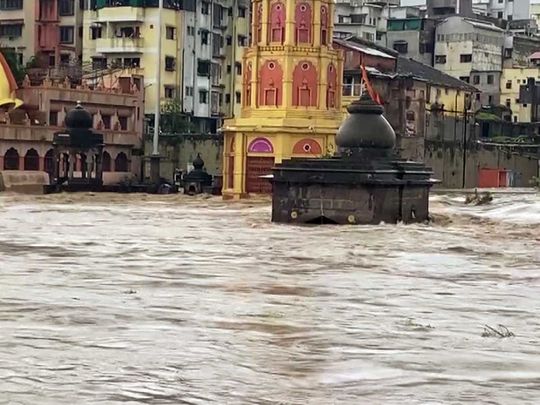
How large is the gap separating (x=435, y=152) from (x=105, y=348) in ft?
164

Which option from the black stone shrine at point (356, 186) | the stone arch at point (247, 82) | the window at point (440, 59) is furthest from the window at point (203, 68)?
the black stone shrine at point (356, 186)

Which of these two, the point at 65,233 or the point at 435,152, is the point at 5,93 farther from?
the point at 65,233

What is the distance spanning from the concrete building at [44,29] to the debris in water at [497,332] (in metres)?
63.9

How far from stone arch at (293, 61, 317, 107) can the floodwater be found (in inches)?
915

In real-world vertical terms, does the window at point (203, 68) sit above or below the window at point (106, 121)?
above

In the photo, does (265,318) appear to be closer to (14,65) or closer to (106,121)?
(106,121)

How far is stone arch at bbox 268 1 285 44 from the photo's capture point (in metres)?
46.7

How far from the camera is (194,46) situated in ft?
230

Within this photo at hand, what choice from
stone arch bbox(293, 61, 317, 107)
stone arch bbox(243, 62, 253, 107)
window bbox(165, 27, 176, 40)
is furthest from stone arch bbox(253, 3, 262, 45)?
window bbox(165, 27, 176, 40)

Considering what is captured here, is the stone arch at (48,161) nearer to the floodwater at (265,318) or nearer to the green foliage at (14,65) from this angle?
the green foliage at (14,65)

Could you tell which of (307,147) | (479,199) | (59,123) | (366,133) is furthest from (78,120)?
(366,133)

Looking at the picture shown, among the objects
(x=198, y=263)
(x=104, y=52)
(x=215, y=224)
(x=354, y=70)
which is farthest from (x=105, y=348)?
(x=104, y=52)

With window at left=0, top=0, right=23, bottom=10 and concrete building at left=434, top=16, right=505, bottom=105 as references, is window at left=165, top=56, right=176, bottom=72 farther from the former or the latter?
concrete building at left=434, top=16, right=505, bottom=105

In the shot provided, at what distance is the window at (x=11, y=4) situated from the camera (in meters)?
73.0
